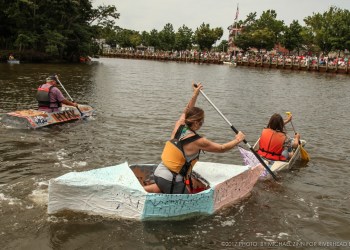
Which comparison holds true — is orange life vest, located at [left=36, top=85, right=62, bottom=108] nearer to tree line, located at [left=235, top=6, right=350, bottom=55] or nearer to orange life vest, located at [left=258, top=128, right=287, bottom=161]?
orange life vest, located at [left=258, top=128, right=287, bottom=161]

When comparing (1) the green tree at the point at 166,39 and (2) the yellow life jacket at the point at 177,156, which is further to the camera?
(1) the green tree at the point at 166,39

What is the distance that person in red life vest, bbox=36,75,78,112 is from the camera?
42.3ft

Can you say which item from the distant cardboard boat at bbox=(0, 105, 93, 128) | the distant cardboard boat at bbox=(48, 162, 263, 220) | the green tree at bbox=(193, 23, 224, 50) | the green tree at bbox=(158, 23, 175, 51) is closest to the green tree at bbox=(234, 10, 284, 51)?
the green tree at bbox=(193, 23, 224, 50)

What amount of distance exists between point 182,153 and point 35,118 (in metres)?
7.79

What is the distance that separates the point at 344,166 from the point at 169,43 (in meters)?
103

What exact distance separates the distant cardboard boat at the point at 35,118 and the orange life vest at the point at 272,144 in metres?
7.19

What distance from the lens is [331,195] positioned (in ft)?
28.7

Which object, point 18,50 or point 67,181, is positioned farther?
point 18,50

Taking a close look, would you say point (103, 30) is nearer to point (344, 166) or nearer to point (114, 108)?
point (114, 108)

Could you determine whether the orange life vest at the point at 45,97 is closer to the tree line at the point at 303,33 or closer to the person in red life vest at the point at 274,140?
the person in red life vest at the point at 274,140

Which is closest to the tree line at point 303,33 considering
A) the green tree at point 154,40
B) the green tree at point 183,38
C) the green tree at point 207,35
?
the green tree at point 207,35

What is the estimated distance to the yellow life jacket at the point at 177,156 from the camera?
6.23m

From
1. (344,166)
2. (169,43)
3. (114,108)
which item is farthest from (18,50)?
(169,43)

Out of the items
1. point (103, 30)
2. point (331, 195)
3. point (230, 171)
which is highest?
point (103, 30)
